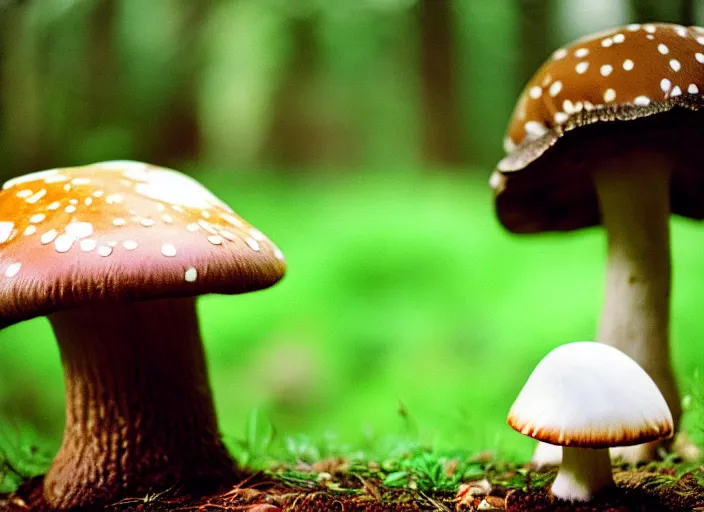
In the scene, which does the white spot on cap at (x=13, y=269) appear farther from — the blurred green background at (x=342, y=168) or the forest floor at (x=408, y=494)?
the blurred green background at (x=342, y=168)

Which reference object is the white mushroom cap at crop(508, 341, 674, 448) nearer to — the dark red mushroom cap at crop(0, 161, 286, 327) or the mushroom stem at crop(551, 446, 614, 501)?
the mushroom stem at crop(551, 446, 614, 501)

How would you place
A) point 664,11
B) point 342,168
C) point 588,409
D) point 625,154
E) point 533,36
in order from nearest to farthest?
point 588,409, point 625,154, point 664,11, point 533,36, point 342,168

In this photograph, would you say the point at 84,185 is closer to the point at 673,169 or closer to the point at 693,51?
the point at 693,51

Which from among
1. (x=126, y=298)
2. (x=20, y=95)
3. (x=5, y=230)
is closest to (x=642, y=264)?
(x=126, y=298)

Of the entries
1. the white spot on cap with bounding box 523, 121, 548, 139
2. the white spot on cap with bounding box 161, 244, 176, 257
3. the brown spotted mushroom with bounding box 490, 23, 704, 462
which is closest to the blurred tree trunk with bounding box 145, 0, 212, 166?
the brown spotted mushroom with bounding box 490, 23, 704, 462

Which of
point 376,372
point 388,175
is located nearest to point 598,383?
point 376,372

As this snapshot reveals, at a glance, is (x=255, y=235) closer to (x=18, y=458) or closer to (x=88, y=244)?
(x=88, y=244)
